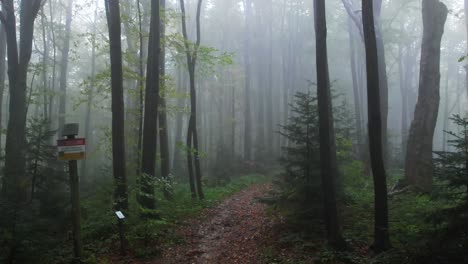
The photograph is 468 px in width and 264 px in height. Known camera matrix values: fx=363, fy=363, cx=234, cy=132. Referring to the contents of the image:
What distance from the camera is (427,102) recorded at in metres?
11.2

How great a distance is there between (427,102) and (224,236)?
24.3 ft

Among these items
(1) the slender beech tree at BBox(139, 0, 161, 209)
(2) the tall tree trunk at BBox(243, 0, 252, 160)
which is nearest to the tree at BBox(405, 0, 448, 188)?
(1) the slender beech tree at BBox(139, 0, 161, 209)

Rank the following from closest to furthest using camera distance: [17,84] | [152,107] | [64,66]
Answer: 1. [152,107]
2. [17,84]
3. [64,66]

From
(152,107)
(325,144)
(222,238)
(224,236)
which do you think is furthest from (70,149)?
(325,144)

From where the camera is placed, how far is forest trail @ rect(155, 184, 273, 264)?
7539 millimetres

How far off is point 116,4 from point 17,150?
16.0 feet

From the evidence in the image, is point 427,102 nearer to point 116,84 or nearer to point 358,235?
point 358,235

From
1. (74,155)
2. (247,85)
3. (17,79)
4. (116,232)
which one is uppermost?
(247,85)

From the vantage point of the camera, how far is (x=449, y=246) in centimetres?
479

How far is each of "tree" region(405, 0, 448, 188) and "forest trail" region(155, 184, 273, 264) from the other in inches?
190

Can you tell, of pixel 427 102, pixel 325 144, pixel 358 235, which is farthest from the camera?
pixel 427 102

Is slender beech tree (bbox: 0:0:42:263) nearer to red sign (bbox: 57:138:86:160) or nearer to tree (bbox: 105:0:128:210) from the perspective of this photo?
tree (bbox: 105:0:128:210)

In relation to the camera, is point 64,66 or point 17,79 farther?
point 64,66

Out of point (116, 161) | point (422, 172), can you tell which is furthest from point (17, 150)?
point (422, 172)
